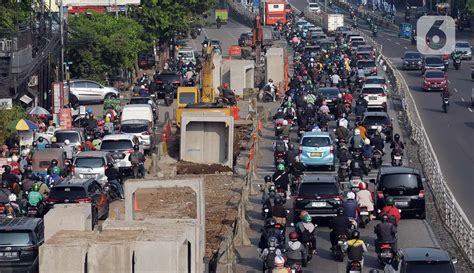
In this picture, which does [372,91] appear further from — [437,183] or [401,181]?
[401,181]

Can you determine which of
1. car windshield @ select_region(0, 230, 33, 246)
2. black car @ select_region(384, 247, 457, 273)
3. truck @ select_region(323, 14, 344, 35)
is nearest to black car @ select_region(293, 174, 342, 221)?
car windshield @ select_region(0, 230, 33, 246)

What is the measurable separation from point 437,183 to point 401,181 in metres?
3.99

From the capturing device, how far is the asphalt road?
151ft

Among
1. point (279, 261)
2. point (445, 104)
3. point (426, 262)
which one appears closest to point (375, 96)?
point (445, 104)

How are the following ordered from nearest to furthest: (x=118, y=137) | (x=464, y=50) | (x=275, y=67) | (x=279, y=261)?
(x=279, y=261) → (x=118, y=137) → (x=275, y=67) → (x=464, y=50)

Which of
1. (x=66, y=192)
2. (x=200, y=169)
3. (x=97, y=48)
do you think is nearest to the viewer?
(x=66, y=192)

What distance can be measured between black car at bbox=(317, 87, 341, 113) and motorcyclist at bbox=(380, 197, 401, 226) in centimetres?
2507

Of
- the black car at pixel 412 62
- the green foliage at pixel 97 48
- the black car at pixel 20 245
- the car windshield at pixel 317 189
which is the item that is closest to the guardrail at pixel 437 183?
the car windshield at pixel 317 189

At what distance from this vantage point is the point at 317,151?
48.4 meters

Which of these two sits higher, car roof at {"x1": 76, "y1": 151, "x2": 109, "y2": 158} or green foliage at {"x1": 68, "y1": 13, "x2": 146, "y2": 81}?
green foliage at {"x1": 68, "y1": 13, "x2": 146, "y2": 81}

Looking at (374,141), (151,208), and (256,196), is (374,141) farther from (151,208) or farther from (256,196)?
(151,208)

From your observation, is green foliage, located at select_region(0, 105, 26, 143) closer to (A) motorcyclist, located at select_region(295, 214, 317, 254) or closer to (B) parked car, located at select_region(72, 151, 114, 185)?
(B) parked car, located at select_region(72, 151, 114, 185)

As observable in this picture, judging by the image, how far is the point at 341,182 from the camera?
44.1 meters

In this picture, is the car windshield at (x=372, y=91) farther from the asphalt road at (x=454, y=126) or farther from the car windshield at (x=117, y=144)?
the car windshield at (x=117, y=144)
